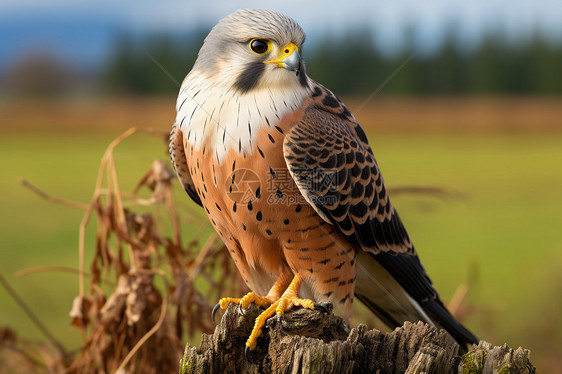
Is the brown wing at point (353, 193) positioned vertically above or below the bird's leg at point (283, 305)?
above

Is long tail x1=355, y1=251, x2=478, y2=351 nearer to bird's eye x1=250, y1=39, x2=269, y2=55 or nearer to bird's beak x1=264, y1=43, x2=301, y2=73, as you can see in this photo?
bird's beak x1=264, y1=43, x2=301, y2=73

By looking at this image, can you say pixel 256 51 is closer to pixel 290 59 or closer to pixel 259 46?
pixel 259 46

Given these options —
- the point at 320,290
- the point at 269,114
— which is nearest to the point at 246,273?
the point at 320,290

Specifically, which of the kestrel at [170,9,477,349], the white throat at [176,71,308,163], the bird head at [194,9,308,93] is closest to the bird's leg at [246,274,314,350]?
the kestrel at [170,9,477,349]

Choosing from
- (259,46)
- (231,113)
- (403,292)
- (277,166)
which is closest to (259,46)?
(259,46)

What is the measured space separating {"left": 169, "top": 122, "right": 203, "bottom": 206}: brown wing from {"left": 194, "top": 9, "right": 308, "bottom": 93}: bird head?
42 centimetres

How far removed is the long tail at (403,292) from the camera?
325 cm

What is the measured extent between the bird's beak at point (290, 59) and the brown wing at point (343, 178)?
0.96 ft

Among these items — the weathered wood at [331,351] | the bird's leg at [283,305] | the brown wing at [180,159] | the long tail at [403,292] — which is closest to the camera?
the weathered wood at [331,351]

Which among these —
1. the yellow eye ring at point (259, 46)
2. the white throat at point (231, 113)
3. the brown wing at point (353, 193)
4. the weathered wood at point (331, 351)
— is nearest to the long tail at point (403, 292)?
the brown wing at point (353, 193)

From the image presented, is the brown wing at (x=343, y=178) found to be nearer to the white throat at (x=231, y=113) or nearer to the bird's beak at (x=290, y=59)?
the white throat at (x=231, y=113)

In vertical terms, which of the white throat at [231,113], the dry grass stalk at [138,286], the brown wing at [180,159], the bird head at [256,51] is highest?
the bird head at [256,51]

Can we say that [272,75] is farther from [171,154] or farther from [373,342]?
[373,342]

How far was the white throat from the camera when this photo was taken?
107 inches
